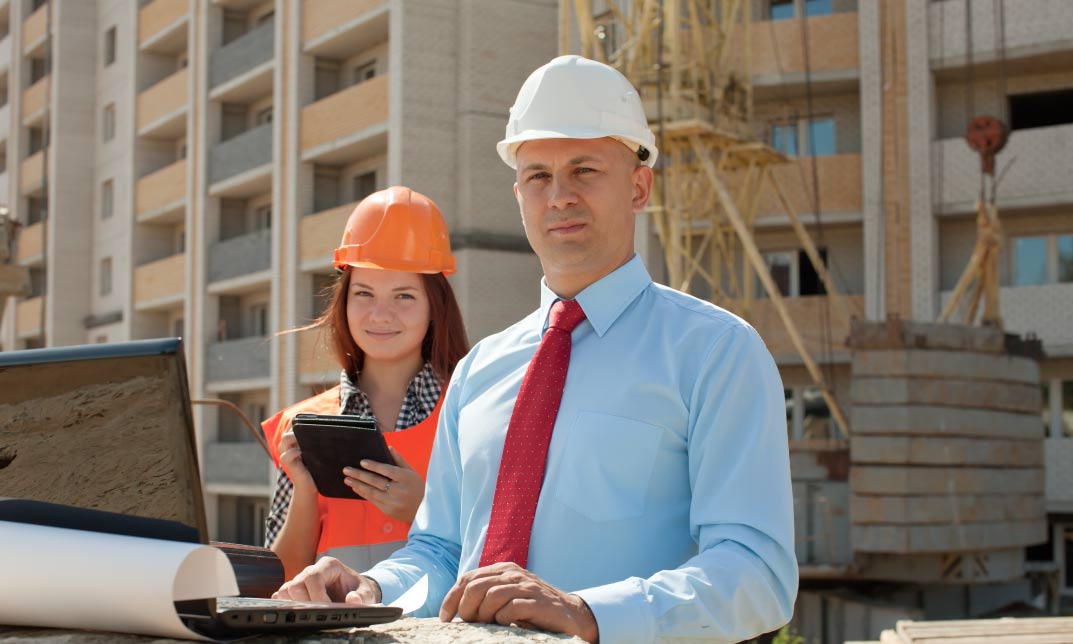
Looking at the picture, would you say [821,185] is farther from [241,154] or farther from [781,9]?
[241,154]

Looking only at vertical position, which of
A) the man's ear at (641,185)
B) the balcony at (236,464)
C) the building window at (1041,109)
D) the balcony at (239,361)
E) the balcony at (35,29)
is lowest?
the balcony at (236,464)

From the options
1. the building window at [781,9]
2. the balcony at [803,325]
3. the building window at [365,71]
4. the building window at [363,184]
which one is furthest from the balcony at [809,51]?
the building window at [363,184]

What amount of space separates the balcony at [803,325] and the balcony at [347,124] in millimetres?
7046

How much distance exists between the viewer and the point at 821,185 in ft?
64.8

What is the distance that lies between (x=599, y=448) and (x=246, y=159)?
2501 cm

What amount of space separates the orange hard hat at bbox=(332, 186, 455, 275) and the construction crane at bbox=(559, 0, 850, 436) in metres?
12.3

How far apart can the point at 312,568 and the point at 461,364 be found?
575 millimetres

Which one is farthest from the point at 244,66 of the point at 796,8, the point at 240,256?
the point at 796,8

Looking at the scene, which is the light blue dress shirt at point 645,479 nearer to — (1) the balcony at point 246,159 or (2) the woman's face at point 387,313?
(2) the woman's face at point 387,313

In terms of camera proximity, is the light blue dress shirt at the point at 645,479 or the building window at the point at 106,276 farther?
the building window at the point at 106,276

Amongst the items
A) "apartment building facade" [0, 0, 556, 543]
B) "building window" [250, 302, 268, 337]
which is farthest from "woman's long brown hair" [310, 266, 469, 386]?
"building window" [250, 302, 268, 337]

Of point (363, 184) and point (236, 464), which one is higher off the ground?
point (363, 184)

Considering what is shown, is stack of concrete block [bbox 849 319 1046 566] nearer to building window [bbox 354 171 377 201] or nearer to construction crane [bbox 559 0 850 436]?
construction crane [bbox 559 0 850 436]

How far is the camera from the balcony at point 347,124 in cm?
2191
